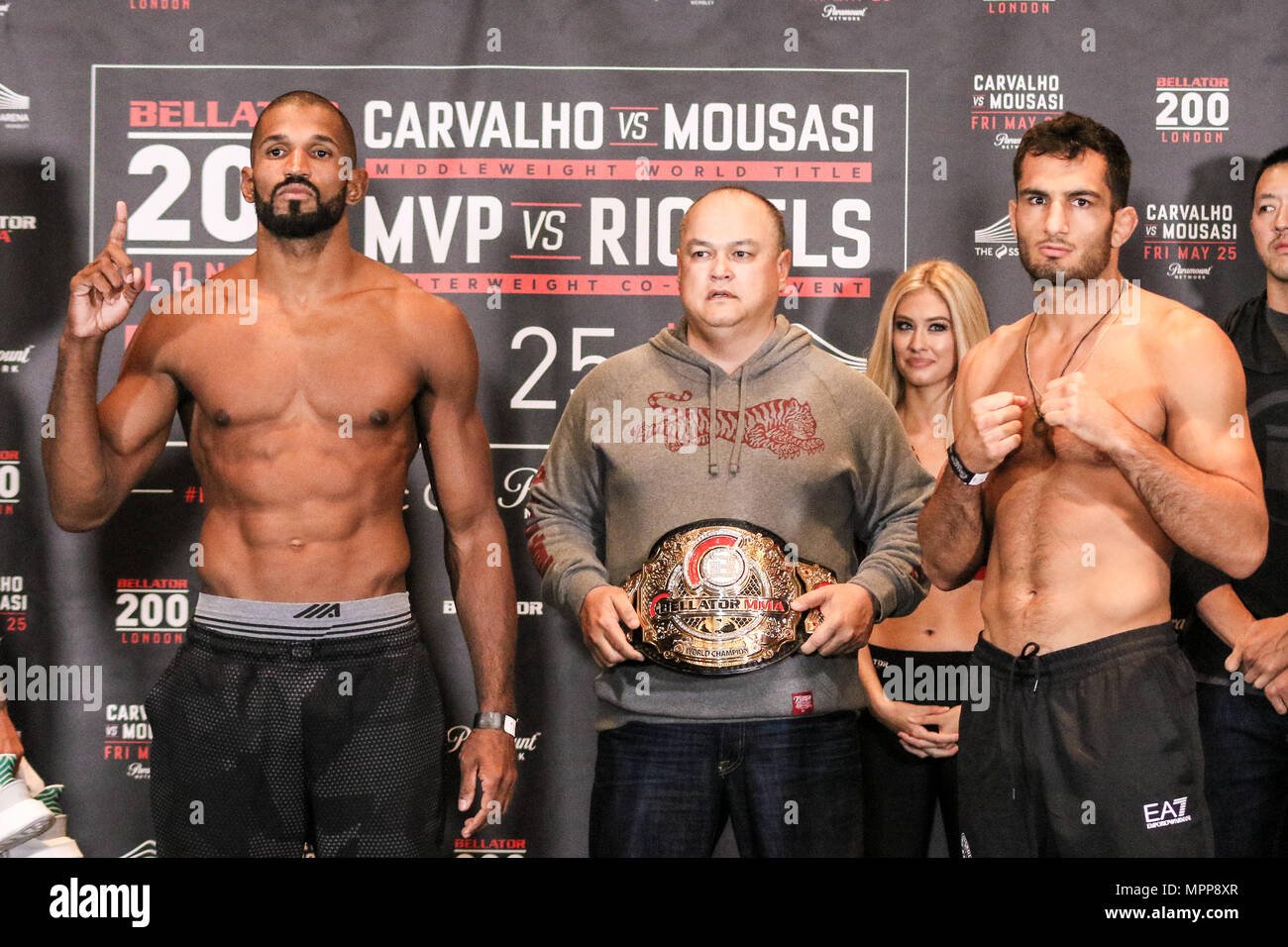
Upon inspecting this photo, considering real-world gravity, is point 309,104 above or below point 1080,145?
above

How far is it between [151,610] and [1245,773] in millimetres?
2769

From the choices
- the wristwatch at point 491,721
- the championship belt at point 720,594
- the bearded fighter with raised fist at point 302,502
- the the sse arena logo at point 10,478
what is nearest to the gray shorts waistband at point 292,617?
the bearded fighter with raised fist at point 302,502

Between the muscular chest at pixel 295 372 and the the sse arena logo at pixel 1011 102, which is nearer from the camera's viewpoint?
the muscular chest at pixel 295 372

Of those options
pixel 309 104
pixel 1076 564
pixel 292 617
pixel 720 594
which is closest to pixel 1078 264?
pixel 1076 564

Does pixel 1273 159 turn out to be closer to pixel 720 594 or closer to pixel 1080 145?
pixel 1080 145

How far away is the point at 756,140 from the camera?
3230mm

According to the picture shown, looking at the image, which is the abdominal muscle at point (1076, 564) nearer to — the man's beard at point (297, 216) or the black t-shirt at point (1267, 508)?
the black t-shirt at point (1267, 508)

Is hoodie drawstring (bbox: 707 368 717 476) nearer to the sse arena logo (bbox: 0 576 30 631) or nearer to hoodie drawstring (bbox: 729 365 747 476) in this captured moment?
hoodie drawstring (bbox: 729 365 747 476)

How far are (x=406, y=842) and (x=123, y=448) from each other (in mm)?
1182

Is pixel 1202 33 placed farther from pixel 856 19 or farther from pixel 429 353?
pixel 429 353

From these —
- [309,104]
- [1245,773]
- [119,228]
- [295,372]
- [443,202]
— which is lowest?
[1245,773]

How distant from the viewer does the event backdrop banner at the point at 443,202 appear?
3.22m

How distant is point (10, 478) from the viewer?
3.24m

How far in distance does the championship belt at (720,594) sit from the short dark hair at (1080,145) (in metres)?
1.04
